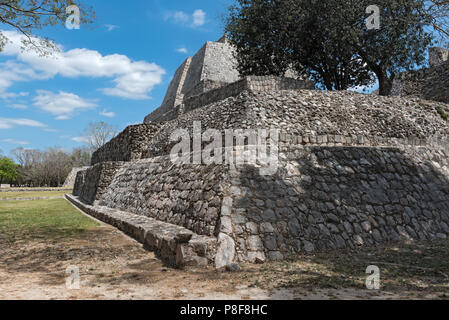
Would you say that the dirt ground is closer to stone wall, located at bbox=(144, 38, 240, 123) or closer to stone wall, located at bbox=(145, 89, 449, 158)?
Result: stone wall, located at bbox=(145, 89, 449, 158)

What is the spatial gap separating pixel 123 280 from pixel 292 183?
3920 millimetres

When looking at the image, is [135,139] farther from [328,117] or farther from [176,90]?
[176,90]

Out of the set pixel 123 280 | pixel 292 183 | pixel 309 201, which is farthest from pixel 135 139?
pixel 123 280

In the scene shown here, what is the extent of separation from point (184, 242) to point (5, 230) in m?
6.37

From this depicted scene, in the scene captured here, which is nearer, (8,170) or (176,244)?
(176,244)

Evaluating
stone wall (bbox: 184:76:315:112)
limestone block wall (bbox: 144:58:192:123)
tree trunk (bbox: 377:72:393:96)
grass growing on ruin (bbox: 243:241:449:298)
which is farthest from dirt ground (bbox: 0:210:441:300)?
limestone block wall (bbox: 144:58:192:123)

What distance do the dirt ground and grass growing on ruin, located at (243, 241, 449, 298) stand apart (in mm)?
163

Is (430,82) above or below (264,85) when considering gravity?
above

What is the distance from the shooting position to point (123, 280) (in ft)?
14.2

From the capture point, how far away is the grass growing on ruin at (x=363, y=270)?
399 cm

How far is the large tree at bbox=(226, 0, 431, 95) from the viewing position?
15.0 m

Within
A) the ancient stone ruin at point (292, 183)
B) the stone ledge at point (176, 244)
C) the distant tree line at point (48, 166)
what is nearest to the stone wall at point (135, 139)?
the ancient stone ruin at point (292, 183)

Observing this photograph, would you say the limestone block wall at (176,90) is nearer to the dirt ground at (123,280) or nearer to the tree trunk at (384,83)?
the tree trunk at (384,83)
